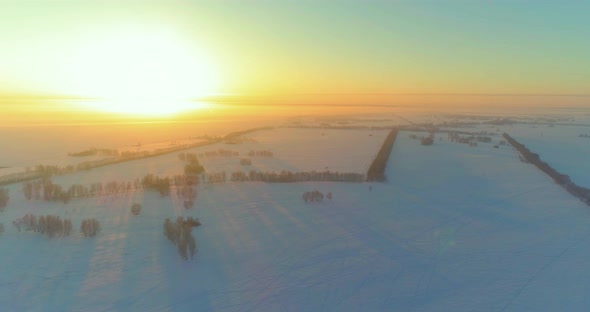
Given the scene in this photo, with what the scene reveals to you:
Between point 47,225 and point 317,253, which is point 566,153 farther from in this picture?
point 47,225

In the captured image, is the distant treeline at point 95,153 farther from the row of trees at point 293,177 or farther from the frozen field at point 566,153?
the frozen field at point 566,153

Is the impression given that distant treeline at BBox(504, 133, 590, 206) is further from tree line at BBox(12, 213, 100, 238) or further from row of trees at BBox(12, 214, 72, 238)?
row of trees at BBox(12, 214, 72, 238)

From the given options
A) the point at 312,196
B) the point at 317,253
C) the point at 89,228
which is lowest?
the point at 317,253

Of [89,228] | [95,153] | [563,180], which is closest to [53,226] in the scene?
[89,228]

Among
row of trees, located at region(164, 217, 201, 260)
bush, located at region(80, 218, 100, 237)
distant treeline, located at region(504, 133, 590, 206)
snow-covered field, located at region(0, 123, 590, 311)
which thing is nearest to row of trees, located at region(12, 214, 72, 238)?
snow-covered field, located at region(0, 123, 590, 311)

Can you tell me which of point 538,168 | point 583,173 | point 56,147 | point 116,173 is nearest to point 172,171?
point 116,173
